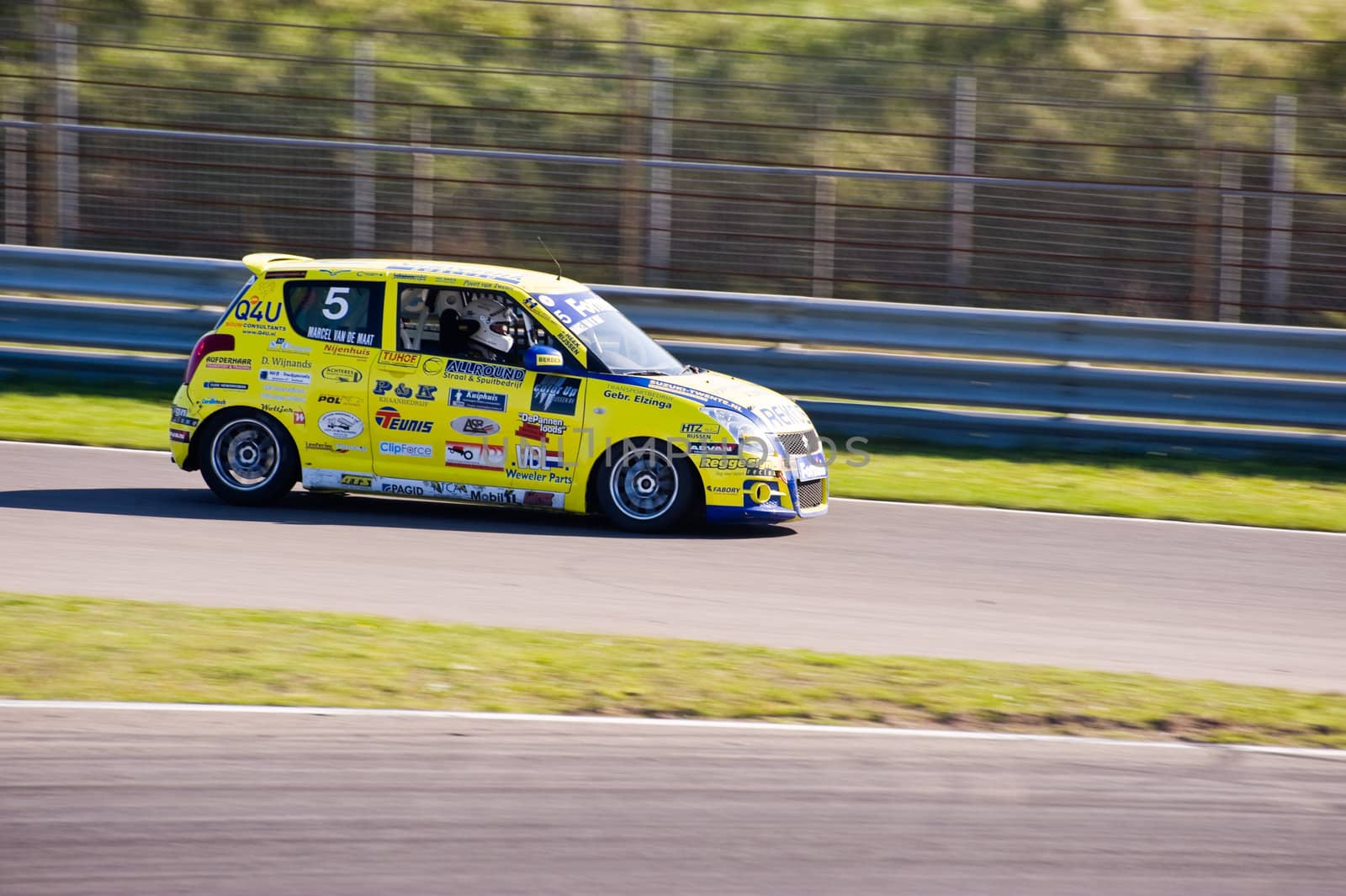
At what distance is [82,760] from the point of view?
5.74 m

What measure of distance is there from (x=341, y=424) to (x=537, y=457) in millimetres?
1381

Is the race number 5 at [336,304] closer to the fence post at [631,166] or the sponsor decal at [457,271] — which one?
the sponsor decal at [457,271]

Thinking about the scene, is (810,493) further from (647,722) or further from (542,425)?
(647,722)

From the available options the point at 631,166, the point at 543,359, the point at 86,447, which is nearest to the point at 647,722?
the point at 543,359

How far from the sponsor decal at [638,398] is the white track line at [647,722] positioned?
415 centimetres

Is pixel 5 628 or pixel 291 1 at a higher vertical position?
pixel 291 1

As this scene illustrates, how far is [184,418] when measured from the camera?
10938 mm

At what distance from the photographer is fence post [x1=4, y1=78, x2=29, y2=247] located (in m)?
17.4

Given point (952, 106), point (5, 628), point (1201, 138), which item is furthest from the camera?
point (952, 106)

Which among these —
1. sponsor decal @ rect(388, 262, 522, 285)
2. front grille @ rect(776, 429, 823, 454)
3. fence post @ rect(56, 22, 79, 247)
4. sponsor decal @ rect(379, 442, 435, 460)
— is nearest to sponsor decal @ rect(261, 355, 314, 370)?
sponsor decal @ rect(379, 442, 435, 460)

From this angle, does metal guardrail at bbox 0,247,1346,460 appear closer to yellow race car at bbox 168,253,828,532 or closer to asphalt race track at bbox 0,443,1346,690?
asphalt race track at bbox 0,443,1346,690

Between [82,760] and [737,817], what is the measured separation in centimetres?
238

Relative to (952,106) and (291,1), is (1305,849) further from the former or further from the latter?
(291,1)

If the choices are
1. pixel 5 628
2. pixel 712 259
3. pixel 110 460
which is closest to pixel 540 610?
pixel 5 628
